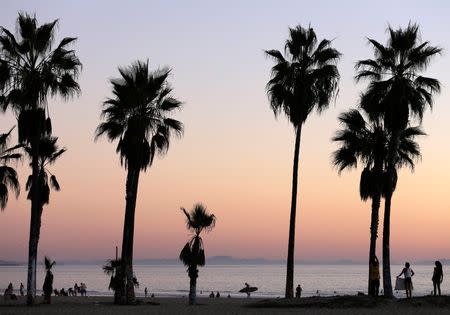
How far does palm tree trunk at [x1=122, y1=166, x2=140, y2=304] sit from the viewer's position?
3788cm

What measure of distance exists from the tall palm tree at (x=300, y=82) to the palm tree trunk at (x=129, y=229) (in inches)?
309

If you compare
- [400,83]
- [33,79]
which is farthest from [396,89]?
[33,79]

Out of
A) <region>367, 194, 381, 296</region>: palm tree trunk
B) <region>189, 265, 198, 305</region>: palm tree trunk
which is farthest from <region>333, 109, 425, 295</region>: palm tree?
<region>189, 265, 198, 305</region>: palm tree trunk

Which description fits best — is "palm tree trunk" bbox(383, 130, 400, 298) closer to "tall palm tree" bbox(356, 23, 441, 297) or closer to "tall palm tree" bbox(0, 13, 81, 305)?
"tall palm tree" bbox(356, 23, 441, 297)

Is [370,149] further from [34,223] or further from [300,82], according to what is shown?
[34,223]

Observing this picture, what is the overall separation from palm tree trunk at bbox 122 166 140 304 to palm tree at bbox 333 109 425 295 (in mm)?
10845

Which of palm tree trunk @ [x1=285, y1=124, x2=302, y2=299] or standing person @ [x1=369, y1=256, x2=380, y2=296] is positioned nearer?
standing person @ [x1=369, y1=256, x2=380, y2=296]

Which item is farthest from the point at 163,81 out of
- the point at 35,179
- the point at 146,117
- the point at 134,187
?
the point at 35,179

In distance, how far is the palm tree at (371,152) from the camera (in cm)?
3944

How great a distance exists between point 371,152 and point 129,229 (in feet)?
42.9

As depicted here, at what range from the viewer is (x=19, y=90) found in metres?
35.5

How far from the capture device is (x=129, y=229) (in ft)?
125

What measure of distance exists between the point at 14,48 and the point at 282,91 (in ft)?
43.2

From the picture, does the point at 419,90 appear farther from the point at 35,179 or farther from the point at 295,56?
the point at 35,179
